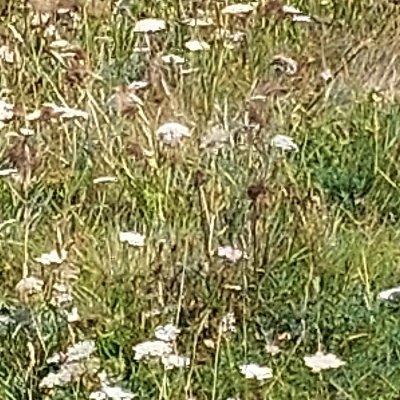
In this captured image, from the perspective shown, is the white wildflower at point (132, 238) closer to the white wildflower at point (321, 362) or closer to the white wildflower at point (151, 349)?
the white wildflower at point (151, 349)

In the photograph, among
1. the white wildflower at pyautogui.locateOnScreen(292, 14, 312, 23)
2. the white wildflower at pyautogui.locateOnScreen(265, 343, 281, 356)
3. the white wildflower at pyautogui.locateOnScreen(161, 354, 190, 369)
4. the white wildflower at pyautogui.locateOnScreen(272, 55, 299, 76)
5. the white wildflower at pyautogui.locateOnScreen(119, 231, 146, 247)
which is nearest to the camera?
the white wildflower at pyautogui.locateOnScreen(161, 354, 190, 369)

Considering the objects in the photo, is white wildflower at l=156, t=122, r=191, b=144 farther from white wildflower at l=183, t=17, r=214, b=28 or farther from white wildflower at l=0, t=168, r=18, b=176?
white wildflower at l=183, t=17, r=214, b=28

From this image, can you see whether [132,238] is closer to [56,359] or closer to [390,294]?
[56,359]

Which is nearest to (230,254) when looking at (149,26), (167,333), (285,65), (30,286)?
(167,333)

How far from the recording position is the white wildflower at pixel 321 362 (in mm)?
2807

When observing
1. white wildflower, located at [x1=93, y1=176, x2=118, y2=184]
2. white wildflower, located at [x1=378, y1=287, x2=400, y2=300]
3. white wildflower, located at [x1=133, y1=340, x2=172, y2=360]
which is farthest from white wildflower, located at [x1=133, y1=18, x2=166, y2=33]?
white wildflower, located at [x1=133, y1=340, x2=172, y2=360]

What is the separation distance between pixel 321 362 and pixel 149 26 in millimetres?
1597

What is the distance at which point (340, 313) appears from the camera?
3027 millimetres

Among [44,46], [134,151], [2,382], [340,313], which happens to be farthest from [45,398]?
[44,46]

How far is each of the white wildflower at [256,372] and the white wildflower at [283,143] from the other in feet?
2.59

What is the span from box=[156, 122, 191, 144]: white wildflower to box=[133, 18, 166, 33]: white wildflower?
23.7 inches

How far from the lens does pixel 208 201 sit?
11.0 feet

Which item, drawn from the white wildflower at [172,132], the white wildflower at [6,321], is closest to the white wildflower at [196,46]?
the white wildflower at [172,132]

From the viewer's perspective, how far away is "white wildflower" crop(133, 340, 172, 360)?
110 inches
